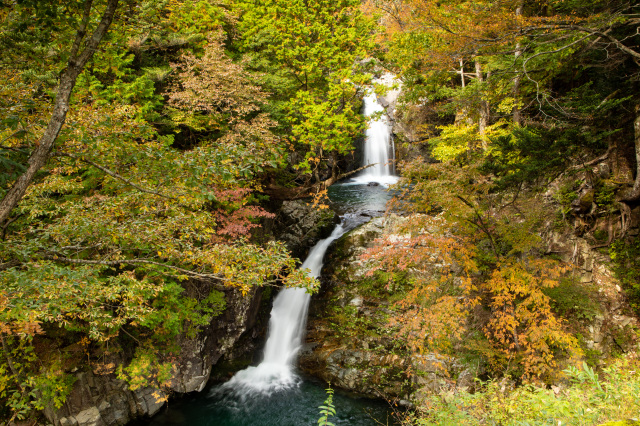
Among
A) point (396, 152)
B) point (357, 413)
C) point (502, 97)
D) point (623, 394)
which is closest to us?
point (623, 394)

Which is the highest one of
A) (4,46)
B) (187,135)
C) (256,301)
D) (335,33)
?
(335,33)

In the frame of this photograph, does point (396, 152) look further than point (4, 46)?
Yes

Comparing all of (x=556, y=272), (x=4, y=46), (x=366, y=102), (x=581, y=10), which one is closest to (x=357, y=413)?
(x=556, y=272)

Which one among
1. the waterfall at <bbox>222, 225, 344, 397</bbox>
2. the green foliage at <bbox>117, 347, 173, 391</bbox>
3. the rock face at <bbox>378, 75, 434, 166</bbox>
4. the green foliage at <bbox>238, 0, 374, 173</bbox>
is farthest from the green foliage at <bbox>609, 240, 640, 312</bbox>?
the rock face at <bbox>378, 75, 434, 166</bbox>

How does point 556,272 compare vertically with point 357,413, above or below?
above

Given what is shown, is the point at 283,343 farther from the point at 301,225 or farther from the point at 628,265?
the point at 628,265

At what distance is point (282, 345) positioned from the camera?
1106 centimetres

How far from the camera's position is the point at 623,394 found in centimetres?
341

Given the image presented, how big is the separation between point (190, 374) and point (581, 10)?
13.0 meters

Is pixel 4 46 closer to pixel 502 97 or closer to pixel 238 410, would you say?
pixel 238 410

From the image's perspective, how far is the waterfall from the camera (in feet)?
32.1

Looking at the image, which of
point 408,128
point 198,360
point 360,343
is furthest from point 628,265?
point 408,128

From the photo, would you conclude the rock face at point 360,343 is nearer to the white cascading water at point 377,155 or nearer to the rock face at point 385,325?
the rock face at point 385,325

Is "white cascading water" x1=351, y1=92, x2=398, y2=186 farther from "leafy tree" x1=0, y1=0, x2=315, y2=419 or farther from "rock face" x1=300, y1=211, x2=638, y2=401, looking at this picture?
"leafy tree" x1=0, y1=0, x2=315, y2=419
